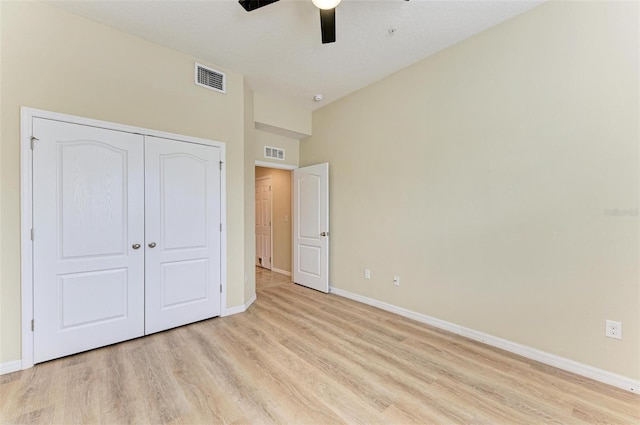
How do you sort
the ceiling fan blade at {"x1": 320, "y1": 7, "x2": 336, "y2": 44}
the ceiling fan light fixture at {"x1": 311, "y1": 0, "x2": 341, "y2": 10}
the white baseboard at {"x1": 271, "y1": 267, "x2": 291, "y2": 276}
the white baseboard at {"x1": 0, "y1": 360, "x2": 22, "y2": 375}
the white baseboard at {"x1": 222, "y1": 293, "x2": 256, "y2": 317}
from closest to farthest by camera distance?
1. the ceiling fan light fixture at {"x1": 311, "y1": 0, "x2": 341, "y2": 10}
2. the ceiling fan blade at {"x1": 320, "y1": 7, "x2": 336, "y2": 44}
3. the white baseboard at {"x1": 0, "y1": 360, "x2": 22, "y2": 375}
4. the white baseboard at {"x1": 222, "y1": 293, "x2": 256, "y2": 317}
5. the white baseboard at {"x1": 271, "y1": 267, "x2": 291, "y2": 276}

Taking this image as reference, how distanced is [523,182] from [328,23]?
2.18m

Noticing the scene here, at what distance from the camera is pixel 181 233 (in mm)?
3053

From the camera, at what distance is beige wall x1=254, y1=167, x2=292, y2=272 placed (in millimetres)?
5578

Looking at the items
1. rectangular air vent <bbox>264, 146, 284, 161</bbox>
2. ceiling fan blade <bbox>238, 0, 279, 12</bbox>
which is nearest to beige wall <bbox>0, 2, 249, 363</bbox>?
rectangular air vent <bbox>264, 146, 284, 161</bbox>

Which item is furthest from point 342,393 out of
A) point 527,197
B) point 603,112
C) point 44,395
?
point 603,112

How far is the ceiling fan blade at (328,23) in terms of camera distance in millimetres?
2027

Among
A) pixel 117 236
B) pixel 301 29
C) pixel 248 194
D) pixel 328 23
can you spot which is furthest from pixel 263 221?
pixel 328 23

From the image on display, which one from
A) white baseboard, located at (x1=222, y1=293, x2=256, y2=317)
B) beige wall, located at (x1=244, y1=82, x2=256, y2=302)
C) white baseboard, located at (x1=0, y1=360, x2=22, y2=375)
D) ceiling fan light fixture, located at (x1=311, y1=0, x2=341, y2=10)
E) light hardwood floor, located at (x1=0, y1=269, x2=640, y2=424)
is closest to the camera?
light hardwood floor, located at (x1=0, y1=269, x2=640, y2=424)

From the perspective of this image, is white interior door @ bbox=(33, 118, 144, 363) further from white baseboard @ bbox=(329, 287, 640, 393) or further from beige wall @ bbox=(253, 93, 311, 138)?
white baseboard @ bbox=(329, 287, 640, 393)

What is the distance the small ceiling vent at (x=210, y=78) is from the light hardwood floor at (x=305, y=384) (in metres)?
2.83

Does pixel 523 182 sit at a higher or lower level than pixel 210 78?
lower

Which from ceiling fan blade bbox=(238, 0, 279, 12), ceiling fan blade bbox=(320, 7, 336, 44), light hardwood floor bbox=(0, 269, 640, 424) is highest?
ceiling fan blade bbox=(238, 0, 279, 12)

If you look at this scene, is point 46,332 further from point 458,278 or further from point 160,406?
point 458,278

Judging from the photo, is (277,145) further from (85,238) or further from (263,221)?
(85,238)
